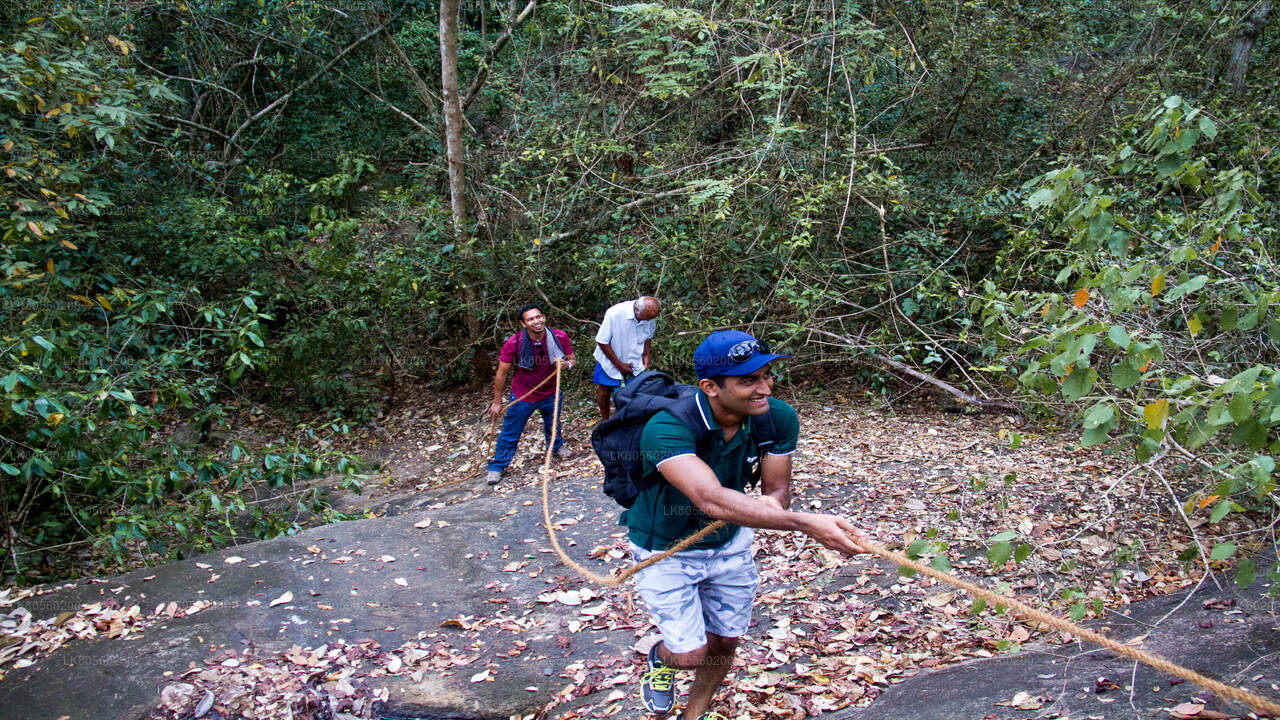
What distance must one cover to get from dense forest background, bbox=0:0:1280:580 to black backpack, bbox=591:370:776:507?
142 inches

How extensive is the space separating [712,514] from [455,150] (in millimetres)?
8968

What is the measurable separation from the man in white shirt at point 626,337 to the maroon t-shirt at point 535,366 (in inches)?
19.7

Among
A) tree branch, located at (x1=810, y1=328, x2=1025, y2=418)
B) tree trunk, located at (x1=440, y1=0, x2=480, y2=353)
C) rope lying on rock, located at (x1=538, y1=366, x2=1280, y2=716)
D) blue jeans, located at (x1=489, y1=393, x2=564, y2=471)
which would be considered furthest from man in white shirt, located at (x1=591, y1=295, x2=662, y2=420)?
rope lying on rock, located at (x1=538, y1=366, x2=1280, y2=716)

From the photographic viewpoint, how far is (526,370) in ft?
26.8

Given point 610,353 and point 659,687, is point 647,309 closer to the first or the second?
point 610,353

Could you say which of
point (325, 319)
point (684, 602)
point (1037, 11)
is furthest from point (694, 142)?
point (684, 602)

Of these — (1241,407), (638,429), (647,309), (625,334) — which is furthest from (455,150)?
(1241,407)

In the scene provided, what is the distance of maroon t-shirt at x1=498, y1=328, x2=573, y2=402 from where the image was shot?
8.03 metres

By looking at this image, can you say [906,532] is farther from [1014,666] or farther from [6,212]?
[6,212]

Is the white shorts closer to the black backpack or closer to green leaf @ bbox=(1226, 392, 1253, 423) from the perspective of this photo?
the black backpack

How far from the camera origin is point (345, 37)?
569 inches

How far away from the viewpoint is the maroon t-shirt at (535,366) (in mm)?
8031

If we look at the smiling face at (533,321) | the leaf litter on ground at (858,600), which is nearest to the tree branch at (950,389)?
the leaf litter on ground at (858,600)

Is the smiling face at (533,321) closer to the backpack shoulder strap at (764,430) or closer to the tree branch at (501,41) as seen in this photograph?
the backpack shoulder strap at (764,430)
